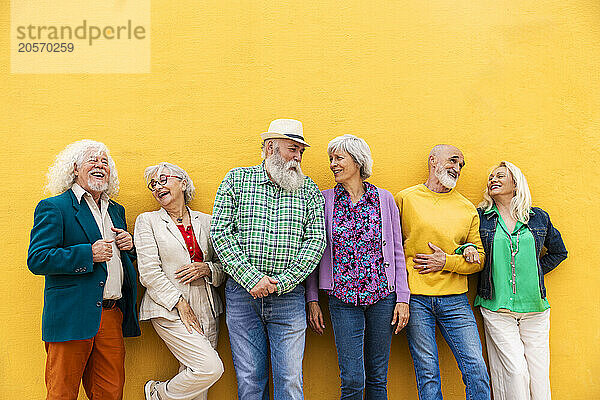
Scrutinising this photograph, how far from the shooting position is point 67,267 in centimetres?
363

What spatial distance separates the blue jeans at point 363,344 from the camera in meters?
4.00

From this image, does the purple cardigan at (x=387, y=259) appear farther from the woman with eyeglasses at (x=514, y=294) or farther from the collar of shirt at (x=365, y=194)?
the woman with eyeglasses at (x=514, y=294)

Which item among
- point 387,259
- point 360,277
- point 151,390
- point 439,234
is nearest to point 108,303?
point 151,390

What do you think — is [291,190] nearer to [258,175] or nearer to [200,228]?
[258,175]

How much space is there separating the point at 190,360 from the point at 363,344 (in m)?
1.39

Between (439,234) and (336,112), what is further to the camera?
(336,112)

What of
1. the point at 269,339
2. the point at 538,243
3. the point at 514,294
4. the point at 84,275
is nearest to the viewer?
the point at 84,275

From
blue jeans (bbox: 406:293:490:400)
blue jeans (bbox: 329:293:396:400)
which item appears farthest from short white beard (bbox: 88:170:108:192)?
blue jeans (bbox: 406:293:490:400)

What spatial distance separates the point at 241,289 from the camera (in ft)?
13.1

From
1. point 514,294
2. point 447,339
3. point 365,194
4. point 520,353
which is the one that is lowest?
point 520,353

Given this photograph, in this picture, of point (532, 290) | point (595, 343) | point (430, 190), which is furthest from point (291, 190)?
point (595, 343)

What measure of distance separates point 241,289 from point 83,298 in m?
1.16

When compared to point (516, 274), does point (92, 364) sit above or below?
below

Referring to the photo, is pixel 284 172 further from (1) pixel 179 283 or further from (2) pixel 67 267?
(2) pixel 67 267
